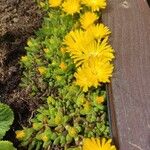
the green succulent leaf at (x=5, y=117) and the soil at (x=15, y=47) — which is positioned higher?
the soil at (x=15, y=47)

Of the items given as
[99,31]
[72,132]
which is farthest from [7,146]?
[99,31]

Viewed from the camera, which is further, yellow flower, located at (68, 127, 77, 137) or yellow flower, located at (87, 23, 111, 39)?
yellow flower, located at (87, 23, 111, 39)

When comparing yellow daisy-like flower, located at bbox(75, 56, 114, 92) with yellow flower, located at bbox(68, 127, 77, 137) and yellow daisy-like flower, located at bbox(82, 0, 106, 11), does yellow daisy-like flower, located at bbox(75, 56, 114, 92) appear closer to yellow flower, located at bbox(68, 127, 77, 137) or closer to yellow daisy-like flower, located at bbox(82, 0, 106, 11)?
yellow flower, located at bbox(68, 127, 77, 137)

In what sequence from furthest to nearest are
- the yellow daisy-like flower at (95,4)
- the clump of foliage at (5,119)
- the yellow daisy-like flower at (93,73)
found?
the yellow daisy-like flower at (95,4), the clump of foliage at (5,119), the yellow daisy-like flower at (93,73)

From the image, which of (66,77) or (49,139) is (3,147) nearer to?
(49,139)

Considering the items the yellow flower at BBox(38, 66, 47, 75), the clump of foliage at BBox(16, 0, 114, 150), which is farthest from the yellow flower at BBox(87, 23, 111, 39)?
the yellow flower at BBox(38, 66, 47, 75)

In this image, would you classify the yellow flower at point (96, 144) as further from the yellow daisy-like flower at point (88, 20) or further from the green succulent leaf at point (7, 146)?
the yellow daisy-like flower at point (88, 20)

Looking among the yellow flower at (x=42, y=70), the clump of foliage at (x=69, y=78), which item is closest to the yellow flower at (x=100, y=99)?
the clump of foliage at (x=69, y=78)

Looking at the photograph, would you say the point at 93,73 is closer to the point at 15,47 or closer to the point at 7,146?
the point at 7,146
